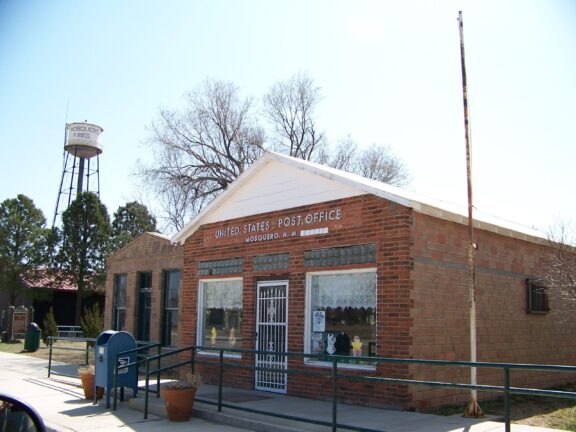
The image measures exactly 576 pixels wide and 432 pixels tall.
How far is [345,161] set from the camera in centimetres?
3431

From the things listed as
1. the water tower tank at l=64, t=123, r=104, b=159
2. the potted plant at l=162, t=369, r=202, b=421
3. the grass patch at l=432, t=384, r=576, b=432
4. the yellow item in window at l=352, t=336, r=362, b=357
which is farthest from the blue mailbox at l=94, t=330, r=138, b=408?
the water tower tank at l=64, t=123, r=104, b=159

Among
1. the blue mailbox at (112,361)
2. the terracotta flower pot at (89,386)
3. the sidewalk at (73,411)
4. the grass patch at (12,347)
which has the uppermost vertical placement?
the blue mailbox at (112,361)

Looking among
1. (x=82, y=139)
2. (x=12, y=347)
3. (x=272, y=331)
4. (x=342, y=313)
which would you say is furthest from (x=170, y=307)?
(x=82, y=139)

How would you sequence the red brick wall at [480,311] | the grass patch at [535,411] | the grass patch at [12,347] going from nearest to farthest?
the grass patch at [535,411]
the red brick wall at [480,311]
the grass patch at [12,347]

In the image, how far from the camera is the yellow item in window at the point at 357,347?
10539mm

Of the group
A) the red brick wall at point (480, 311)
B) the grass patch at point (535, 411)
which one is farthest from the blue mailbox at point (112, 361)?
the grass patch at point (535, 411)

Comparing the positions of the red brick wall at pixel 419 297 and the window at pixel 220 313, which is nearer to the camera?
the red brick wall at pixel 419 297

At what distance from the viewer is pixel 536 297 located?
12.9 m

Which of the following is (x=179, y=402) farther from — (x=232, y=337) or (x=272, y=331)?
(x=232, y=337)

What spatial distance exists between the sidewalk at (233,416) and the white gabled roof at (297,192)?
334 cm

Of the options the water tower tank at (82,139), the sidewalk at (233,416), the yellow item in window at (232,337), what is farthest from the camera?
the water tower tank at (82,139)

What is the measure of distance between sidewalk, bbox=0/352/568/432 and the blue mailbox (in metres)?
0.41

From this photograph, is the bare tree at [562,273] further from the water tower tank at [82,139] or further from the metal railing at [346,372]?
the water tower tank at [82,139]

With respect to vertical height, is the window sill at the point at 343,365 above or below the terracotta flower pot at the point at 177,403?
above
